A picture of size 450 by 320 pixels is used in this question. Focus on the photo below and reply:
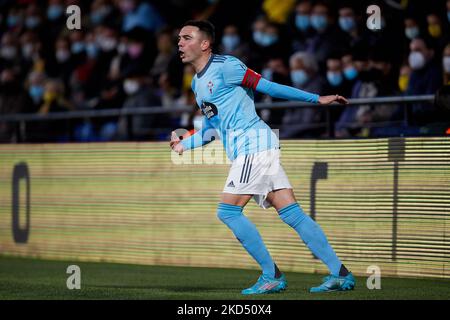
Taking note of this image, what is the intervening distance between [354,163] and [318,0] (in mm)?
4635

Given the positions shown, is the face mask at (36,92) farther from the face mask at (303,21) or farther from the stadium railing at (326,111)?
the face mask at (303,21)

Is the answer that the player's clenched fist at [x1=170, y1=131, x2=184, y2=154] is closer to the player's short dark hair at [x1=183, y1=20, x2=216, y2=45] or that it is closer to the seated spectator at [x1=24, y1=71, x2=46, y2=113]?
the player's short dark hair at [x1=183, y1=20, x2=216, y2=45]

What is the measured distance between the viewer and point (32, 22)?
66.5ft

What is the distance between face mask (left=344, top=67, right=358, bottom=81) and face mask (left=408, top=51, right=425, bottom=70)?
0.92 meters

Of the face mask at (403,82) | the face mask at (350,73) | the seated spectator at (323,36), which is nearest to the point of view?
the face mask at (403,82)

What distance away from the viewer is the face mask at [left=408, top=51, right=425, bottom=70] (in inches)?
445

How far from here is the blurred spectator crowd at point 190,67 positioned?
11.5 metres

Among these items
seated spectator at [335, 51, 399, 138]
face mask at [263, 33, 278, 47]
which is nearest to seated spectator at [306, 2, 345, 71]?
face mask at [263, 33, 278, 47]

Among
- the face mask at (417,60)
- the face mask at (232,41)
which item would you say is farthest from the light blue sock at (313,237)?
the face mask at (232,41)

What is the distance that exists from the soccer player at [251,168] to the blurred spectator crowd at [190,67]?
208cm

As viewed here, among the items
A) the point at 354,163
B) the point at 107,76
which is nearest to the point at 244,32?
the point at 107,76

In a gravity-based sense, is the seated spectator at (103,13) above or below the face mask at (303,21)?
above

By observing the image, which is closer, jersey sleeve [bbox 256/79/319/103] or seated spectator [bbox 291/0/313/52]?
jersey sleeve [bbox 256/79/319/103]
